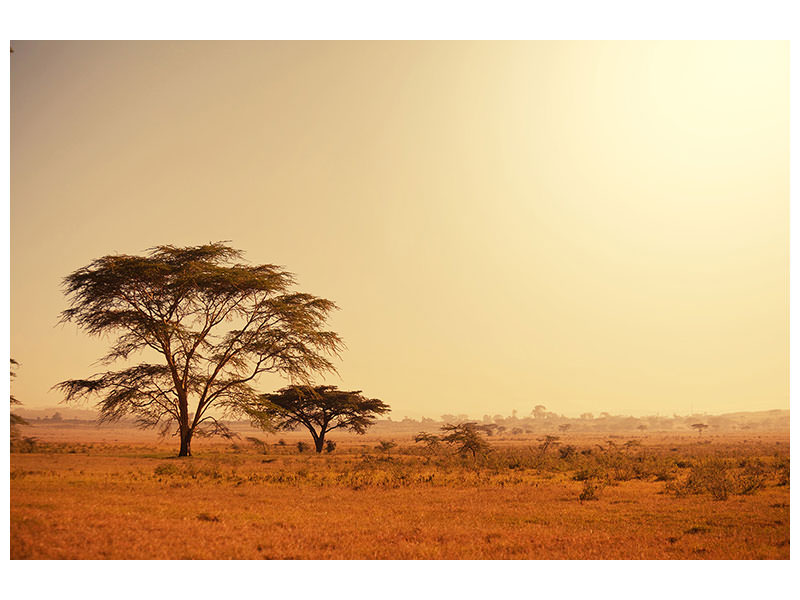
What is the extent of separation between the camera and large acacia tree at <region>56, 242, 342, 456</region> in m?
26.3

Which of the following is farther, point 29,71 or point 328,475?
point 328,475

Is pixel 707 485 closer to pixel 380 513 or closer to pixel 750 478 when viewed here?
pixel 750 478

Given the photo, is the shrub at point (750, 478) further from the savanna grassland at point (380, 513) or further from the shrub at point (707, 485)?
the shrub at point (707, 485)

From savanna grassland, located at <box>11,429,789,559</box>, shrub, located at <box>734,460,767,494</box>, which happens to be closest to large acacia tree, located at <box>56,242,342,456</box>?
savanna grassland, located at <box>11,429,789,559</box>

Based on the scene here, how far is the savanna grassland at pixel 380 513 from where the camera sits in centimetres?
1240

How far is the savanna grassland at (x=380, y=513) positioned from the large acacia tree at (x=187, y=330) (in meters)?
4.01

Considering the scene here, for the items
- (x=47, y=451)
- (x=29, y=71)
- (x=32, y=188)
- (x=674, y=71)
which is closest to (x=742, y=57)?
A: (x=674, y=71)

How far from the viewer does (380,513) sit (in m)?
15.2

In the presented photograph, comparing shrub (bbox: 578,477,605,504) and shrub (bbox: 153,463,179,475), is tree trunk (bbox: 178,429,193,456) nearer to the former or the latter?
shrub (bbox: 153,463,179,475)

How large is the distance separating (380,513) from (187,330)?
14585mm

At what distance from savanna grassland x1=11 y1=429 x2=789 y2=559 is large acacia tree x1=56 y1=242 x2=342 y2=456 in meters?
4.01
